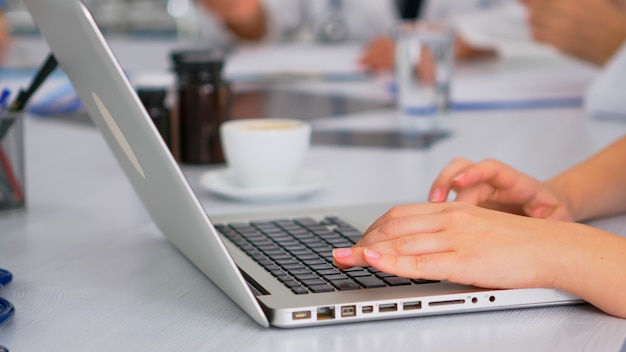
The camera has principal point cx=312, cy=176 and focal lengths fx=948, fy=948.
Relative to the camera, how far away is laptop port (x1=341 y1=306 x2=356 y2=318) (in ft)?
2.11

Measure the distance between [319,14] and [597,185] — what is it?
2.14 metres

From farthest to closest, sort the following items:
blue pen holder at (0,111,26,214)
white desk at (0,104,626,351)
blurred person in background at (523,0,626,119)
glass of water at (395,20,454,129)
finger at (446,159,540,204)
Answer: blurred person in background at (523,0,626,119) → glass of water at (395,20,454,129) → blue pen holder at (0,111,26,214) → finger at (446,159,540,204) → white desk at (0,104,626,351)

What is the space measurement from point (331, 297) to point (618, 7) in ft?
4.78

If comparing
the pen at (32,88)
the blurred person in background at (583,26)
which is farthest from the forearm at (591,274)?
the blurred person in background at (583,26)

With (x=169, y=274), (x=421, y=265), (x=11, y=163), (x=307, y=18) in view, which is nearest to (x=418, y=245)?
(x=421, y=265)

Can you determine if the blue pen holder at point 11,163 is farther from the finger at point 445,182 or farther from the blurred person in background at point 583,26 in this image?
the blurred person in background at point 583,26

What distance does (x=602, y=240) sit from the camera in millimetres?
698

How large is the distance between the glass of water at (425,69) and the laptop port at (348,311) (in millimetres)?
889

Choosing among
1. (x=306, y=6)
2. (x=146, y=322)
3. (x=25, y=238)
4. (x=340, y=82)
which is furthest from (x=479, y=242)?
(x=306, y=6)

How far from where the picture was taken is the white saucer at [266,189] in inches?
41.1

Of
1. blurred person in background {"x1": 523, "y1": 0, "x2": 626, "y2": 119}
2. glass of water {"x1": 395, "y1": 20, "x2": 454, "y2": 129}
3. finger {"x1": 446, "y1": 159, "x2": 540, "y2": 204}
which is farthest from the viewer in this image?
blurred person in background {"x1": 523, "y1": 0, "x2": 626, "y2": 119}

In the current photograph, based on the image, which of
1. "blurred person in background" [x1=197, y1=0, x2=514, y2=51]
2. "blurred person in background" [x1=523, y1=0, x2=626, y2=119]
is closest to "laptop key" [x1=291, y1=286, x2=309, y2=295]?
"blurred person in background" [x1=523, y1=0, x2=626, y2=119]

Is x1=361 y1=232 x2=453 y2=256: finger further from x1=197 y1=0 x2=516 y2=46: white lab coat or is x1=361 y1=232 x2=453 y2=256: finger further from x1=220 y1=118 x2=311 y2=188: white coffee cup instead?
x1=197 y1=0 x2=516 y2=46: white lab coat

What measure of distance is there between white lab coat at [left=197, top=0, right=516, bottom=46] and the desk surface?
4.93 feet
